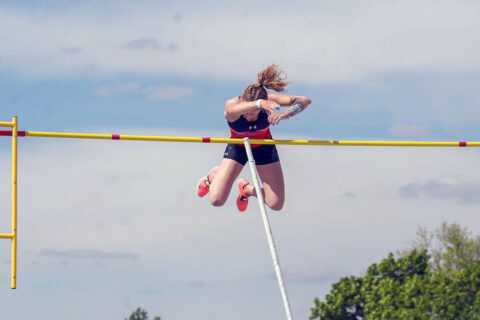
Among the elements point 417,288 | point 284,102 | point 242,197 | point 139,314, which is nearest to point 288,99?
point 284,102

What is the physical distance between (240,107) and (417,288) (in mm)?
42647

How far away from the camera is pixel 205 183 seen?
49.4ft

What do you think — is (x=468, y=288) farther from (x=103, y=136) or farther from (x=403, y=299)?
(x=103, y=136)

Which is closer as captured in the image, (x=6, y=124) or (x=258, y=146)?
(x=6, y=124)

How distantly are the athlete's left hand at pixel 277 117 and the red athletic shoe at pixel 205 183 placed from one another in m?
2.15

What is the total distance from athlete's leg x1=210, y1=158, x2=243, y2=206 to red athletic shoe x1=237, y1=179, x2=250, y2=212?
2.33 feet

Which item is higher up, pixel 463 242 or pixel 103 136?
pixel 463 242

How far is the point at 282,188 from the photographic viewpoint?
46.5 feet

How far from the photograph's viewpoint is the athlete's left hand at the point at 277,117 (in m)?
13.1

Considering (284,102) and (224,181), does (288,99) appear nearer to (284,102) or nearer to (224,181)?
(284,102)

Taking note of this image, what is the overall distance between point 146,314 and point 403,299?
86.3 metres

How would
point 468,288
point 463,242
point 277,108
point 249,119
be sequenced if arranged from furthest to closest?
point 463,242 → point 468,288 → point 249,119 → point 277,108

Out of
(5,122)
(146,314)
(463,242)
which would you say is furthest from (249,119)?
(146,314)

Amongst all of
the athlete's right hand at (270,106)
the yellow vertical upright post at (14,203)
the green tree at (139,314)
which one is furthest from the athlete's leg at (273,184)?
the green tree at (139,314)
